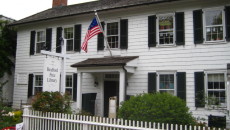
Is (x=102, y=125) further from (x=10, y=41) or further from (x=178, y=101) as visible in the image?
(x=10, y=41)

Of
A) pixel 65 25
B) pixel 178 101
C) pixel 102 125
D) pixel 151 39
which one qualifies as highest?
pixel 65 25

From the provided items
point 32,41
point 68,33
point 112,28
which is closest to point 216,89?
point 112,28

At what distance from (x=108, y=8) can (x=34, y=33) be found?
20.3 ft

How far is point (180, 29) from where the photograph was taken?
1175cm

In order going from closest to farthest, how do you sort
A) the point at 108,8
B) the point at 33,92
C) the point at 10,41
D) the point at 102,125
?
the point at 102,125 → the point at 108,8 → the point at 33,92 → the point at 10,41

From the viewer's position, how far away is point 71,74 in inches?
580

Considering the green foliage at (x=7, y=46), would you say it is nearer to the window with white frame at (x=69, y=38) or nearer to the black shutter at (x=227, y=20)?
the window with white frame at (x=69, y=38)

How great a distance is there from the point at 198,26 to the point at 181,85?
2.84 metres

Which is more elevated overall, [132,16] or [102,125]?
[132,16]

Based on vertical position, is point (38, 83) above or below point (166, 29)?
below

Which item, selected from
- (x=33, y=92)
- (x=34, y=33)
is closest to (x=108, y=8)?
(x=34, y=33)

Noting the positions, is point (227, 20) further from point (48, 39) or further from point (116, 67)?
point (48, 39)

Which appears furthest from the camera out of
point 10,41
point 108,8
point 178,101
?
point 10,41

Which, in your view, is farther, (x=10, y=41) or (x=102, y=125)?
(x=10, y=41)
